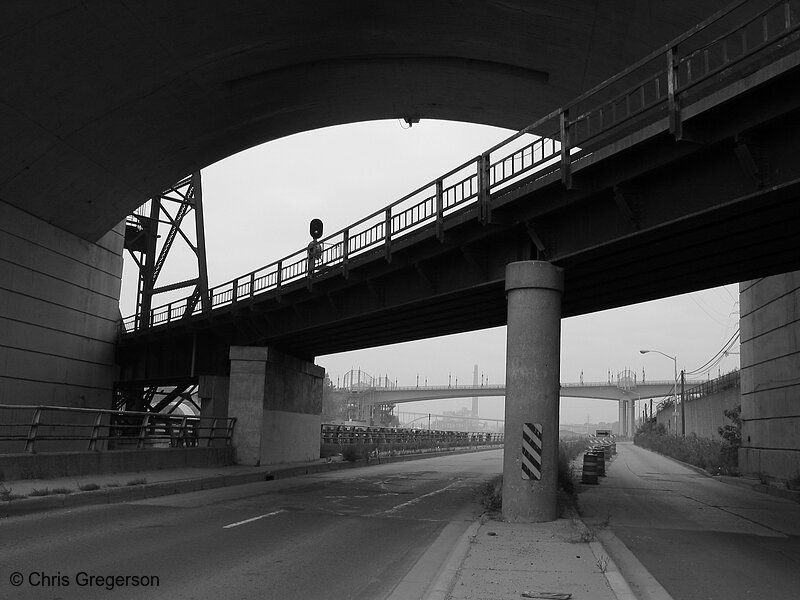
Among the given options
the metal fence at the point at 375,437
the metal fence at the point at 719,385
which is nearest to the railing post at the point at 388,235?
the metal fence at the point at 375,437

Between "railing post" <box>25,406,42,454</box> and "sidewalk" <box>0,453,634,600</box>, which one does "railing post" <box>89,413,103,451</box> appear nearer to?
"sidewalk" <box>0,453,634,600</box>

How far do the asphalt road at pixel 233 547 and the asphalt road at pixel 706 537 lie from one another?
9.20 ft

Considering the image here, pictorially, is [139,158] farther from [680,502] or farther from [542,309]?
[680,502]

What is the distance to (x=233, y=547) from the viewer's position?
32.9 feet

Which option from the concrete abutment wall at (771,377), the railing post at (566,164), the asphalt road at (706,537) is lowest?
the asphalt road at (706,537)

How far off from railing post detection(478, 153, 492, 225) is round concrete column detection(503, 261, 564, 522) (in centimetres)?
128

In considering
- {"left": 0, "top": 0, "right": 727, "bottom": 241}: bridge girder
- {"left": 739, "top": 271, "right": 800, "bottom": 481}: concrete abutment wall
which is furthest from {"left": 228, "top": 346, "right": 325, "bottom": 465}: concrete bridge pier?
{"left": 739, "top": 271, "right": 800, "bottom": 481}: concrete abutment wall

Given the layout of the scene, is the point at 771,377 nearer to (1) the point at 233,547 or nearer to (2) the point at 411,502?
(2) the point at 411,502

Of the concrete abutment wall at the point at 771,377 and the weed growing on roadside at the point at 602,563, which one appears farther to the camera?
the concrete abutment wall at the point at 771,377

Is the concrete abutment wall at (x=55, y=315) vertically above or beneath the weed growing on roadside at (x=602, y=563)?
above

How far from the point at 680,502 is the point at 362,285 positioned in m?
10.8

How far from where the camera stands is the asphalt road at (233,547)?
24.8 feet

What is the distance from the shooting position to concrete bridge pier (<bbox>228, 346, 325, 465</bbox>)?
27.6m

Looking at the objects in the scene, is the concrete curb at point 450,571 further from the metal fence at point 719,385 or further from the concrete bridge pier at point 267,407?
the metal fence at point 719,385
